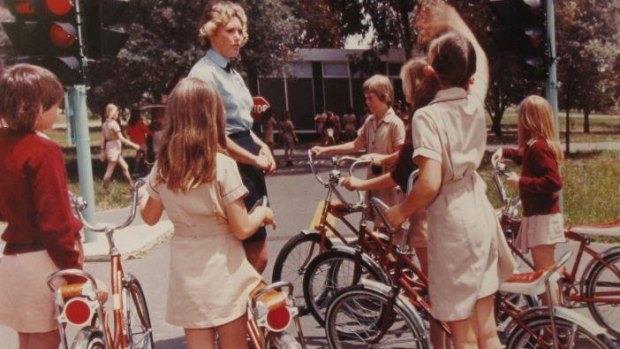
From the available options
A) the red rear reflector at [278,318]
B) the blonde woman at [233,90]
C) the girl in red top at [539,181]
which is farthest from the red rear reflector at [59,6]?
the red rear reflector at [278,318]

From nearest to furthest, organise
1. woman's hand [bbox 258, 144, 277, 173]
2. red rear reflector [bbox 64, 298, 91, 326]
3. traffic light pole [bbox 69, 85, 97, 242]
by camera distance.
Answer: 1. red rear reflector [bbox 64, 298, 91, 326]
2. woman's hand [bbox 258, 144, 277, 173]
3. traffic light pole [bbox 69, 85, 97, 242]

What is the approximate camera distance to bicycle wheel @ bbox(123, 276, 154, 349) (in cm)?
424

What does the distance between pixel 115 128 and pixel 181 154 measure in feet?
44.4

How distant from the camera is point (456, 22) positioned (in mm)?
4172

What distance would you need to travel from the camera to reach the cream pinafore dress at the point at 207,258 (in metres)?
3.57

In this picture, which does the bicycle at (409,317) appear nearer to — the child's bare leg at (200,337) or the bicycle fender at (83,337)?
the child's bare leg at (200,337)

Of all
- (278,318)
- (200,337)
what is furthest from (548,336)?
(200,337)

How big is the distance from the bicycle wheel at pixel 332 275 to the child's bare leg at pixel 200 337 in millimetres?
1676

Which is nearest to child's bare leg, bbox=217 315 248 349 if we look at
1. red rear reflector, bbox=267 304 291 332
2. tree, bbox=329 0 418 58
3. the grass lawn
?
red rear reflector, bbox=267 304 291 332

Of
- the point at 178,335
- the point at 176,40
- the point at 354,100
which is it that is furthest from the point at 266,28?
the point at 178,335

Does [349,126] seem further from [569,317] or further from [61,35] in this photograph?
[569,317]

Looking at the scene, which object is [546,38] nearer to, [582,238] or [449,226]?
[582,238]

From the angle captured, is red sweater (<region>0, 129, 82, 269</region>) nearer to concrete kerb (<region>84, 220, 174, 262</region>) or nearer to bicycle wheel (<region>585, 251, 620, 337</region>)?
bicycle wheel (<region>585, 251, 620, 337</region>)

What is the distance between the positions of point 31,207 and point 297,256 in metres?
2.74
